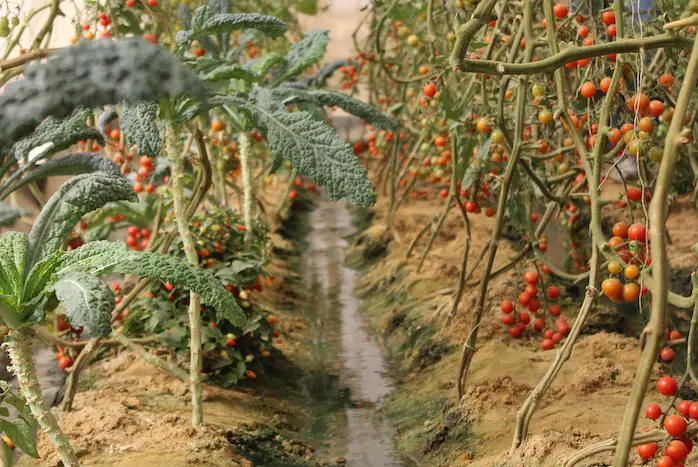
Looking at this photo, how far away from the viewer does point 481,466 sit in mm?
2623

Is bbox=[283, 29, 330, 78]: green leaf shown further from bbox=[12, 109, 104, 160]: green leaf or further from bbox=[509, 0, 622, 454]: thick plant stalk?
bbox=[509, 0, 622, 454]: thick plant stalk

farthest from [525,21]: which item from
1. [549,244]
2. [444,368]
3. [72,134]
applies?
[549,244]

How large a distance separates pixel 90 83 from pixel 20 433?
4.56 feet

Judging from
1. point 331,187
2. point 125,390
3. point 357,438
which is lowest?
point 357,438

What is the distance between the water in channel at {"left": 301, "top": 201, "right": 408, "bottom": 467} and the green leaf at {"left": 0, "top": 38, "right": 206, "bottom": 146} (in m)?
2.23

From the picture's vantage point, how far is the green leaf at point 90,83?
1.22 m

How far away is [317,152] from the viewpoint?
252cm

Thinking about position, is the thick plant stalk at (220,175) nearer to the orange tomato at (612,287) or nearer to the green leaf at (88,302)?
the green leaf at (88,302)

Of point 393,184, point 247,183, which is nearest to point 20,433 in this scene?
point 247,183

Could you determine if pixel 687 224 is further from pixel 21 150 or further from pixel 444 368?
pixel 21 150

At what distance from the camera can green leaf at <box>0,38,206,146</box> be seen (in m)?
1.22

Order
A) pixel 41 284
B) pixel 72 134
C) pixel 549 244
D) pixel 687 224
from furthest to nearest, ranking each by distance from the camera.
Answer: pixel 549 244 → pixel 687 224 → pixel 72 134 → pixel 41 284

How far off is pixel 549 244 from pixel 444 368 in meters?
2.43

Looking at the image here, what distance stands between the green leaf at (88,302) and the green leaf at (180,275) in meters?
0.14
